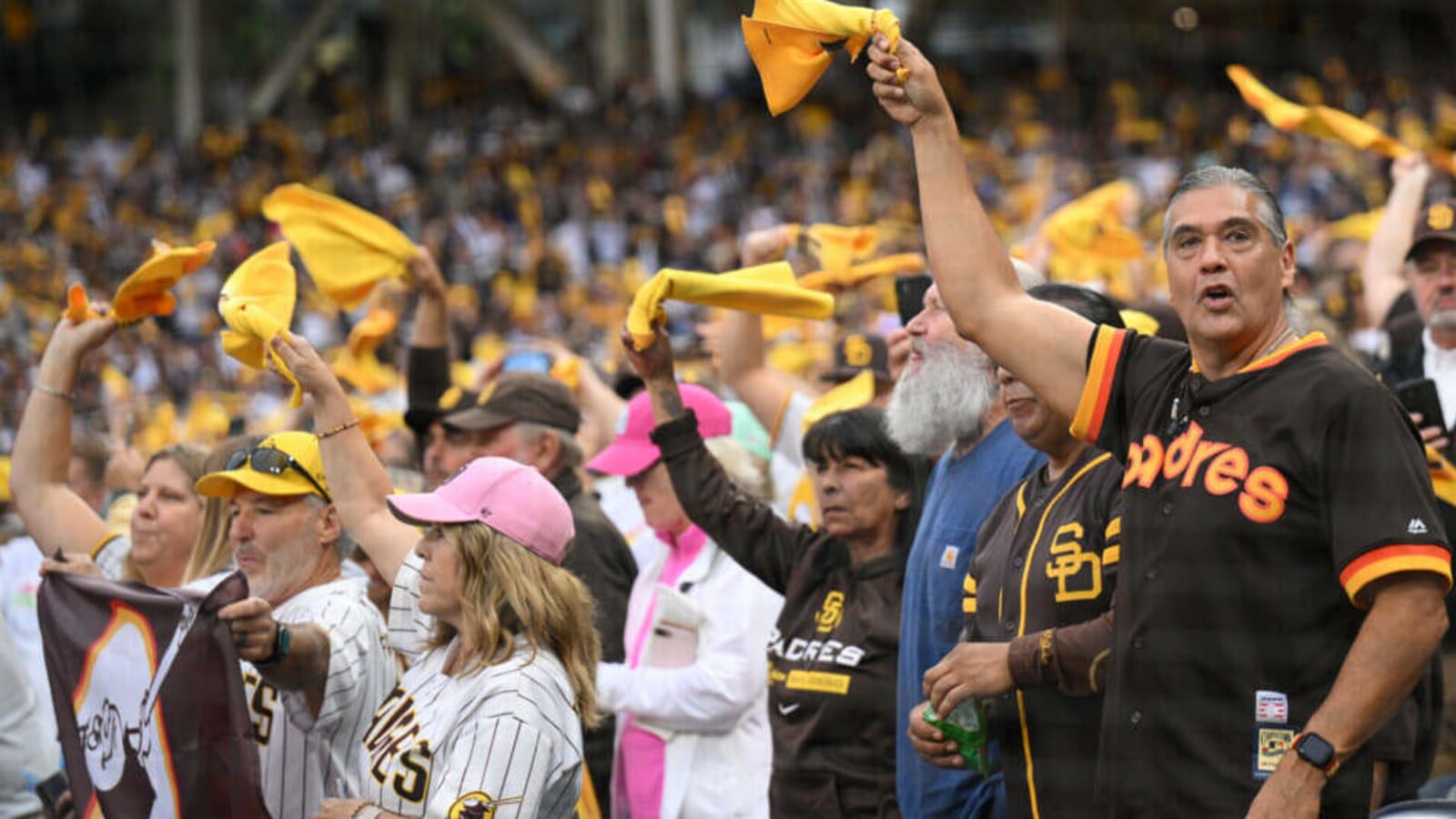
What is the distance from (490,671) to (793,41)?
1.19m

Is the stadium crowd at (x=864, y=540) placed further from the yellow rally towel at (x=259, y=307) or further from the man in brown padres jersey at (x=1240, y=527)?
the yellow rally towel at (x=259, y=307)

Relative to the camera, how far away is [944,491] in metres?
3.98

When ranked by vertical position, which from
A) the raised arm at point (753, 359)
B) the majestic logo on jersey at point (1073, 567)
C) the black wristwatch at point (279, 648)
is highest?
the raised arm at point (753, 359)

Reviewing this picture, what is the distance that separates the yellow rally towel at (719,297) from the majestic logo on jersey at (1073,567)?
37.5 inches

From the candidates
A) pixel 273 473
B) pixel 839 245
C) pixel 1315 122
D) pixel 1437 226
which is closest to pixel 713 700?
pixel 273 473

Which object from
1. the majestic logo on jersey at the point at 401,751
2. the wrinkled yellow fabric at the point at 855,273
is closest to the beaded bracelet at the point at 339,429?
the majestic logo on jersey at the point at 401,751

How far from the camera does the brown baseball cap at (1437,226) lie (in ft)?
17.1

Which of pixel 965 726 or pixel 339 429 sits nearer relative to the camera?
pixel 965 726

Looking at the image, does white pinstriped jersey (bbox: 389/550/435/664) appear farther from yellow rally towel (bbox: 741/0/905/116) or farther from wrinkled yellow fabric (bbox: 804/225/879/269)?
wrinkled yellow fabric (bbox: 804/225/879/269)

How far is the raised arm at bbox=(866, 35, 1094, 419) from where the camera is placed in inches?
121

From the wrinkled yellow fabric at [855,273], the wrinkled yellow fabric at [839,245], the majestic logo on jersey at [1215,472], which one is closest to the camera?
the majestic logo on jersey at [1215,472]

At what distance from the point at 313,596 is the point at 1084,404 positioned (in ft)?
5.59

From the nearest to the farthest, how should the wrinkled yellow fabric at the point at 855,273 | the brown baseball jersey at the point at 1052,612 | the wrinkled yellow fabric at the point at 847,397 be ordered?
the brown baseball jersey at the point at 1052,612, the wrinkled yellow fabric at the point at 847,397, the wrinkled yellow fabric at the point at 855,273

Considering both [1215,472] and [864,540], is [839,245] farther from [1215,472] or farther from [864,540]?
[1215,472]
